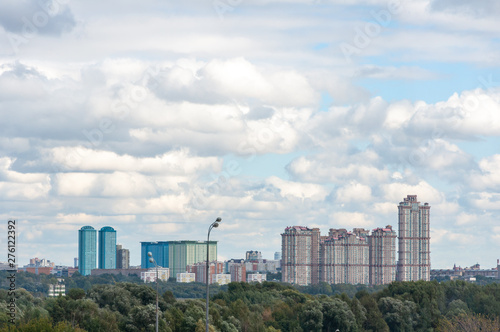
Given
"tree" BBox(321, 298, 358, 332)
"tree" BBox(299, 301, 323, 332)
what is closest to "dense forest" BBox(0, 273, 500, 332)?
"tree" BBox(321, 298, 358, 332)

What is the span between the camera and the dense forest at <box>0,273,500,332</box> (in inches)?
3127

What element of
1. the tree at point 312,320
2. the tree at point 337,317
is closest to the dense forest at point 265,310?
the tree at point 337,317

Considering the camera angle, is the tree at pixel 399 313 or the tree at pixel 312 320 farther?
the tree at pixel 399 313

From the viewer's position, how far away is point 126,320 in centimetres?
8194

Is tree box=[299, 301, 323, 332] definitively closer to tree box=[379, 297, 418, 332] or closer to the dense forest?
the dense forest

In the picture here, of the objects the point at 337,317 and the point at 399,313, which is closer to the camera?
the point at 337,317

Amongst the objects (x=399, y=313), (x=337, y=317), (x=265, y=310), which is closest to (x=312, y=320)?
(x=337, y=317)

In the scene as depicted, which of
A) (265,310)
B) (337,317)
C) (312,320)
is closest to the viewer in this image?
(312,320)

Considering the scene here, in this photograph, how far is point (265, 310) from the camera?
113438 millimetres

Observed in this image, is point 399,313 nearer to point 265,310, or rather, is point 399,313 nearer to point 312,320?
point 312,320

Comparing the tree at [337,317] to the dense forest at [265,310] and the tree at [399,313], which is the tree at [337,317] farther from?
the tree at [399,313]

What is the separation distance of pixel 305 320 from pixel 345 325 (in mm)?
4843

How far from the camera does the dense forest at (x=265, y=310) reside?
261 ft

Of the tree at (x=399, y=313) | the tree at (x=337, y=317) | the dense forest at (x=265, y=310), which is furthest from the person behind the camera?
the tree at (x=399, y=313)
